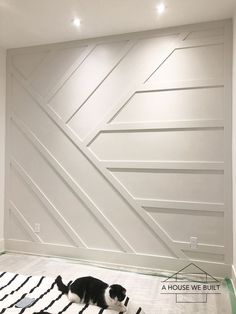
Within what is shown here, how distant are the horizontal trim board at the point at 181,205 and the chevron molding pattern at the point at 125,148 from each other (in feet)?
0.03

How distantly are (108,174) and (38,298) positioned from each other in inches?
58.2

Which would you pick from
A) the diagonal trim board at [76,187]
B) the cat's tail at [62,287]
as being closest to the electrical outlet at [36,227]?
the diagonal trim board at [76,187]

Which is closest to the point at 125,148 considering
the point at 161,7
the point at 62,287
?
the point at 161,7

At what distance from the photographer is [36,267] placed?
3.17 m

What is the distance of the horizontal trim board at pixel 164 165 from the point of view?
2.94m

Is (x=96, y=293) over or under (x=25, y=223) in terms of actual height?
under

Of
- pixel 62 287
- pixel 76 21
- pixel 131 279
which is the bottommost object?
pixel 62 287

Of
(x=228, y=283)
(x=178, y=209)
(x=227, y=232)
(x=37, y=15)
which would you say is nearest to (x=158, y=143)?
(x=178, y=209)

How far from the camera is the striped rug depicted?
2.07 meters

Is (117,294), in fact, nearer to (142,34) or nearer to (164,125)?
(164,125)

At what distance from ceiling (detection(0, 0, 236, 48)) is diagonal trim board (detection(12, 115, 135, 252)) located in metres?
1.16

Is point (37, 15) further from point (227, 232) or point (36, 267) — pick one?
point (227, 232)

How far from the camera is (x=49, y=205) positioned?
3555 mm

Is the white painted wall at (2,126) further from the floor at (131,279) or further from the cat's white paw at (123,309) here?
the cat's white paw at (123,309)
